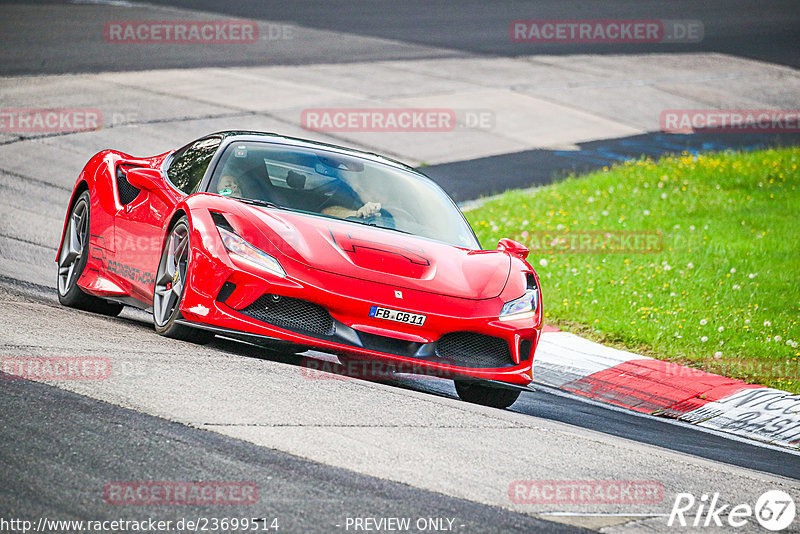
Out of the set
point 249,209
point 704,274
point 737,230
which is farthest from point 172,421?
point 737,230

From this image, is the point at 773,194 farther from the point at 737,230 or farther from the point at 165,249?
the point at 165,249

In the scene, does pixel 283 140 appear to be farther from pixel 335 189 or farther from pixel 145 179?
pixel 145 179

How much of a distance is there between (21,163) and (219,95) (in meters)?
5.82

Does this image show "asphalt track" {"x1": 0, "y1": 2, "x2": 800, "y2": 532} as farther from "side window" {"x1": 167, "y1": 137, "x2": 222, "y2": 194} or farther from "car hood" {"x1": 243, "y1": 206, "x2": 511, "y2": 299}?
"side window" {"x1": 167, "y1": 137, "x2": 222, "y2": 194}

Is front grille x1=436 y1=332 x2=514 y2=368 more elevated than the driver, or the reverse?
the driver

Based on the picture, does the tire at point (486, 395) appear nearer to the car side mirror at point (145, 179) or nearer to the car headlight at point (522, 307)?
the car headlight at point (522, 307)

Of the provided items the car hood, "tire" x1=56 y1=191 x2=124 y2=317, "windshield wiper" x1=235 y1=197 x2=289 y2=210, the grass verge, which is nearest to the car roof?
"windshield wiper" x1=235 y1=197 x2=289 y2=210

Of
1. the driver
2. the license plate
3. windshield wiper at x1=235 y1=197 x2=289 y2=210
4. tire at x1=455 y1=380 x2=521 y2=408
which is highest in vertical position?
the driver

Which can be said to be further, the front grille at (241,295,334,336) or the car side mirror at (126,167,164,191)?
the car side mirror at (126,167,164,191)

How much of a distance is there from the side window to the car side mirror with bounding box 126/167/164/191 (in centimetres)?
10

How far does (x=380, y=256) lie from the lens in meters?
6.69

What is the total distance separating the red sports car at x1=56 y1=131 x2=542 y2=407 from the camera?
20.9 ft

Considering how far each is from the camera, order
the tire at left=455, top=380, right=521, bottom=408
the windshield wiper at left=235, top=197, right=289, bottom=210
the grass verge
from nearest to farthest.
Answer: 1. the windshield wiper at left=235, top=197, right=289, bottom=210
2. the tire at left=455, top=380, right=521, bottom=408
3. the grass verge

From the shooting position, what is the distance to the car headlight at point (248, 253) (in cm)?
639
